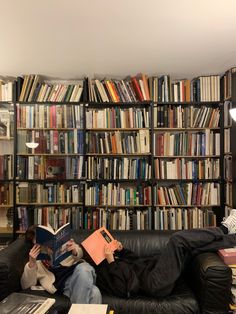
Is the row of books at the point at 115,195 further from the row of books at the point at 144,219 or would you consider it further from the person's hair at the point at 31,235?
the person's hair at the point at 31,235

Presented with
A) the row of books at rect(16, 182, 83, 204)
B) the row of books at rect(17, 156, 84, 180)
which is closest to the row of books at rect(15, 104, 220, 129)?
the row of books at rect(17, 156, 84, 180)

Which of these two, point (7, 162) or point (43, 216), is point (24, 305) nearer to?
point (43, 216)

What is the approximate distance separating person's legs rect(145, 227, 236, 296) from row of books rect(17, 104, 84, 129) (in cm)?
209

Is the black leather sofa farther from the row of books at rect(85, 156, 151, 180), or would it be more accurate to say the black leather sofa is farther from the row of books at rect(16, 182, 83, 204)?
the row of books at rect(85, 156, 151, 180)

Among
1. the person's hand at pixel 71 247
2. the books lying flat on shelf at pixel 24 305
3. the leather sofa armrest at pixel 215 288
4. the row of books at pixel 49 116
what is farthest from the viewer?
the row of books at pixel 49 116

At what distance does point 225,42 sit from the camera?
8.64 feet

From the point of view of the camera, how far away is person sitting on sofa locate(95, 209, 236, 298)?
6.34 ft

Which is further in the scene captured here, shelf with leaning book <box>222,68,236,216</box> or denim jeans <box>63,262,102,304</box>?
shelf with leaning book <box>222,68,236,216</box>

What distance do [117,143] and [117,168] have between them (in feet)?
1.09

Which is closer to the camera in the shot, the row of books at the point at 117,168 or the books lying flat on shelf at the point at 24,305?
the books lying flat on shelf at the point at 24,305

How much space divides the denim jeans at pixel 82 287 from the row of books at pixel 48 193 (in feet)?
5.36

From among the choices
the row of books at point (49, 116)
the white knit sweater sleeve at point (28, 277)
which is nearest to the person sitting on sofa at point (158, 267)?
the white knit sweater sleeve at point (28, 277)

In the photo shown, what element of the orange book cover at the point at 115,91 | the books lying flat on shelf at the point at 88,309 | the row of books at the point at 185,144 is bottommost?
the books lying flat on shelf at the point at 88,309

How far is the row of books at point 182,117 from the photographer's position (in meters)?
3.59
